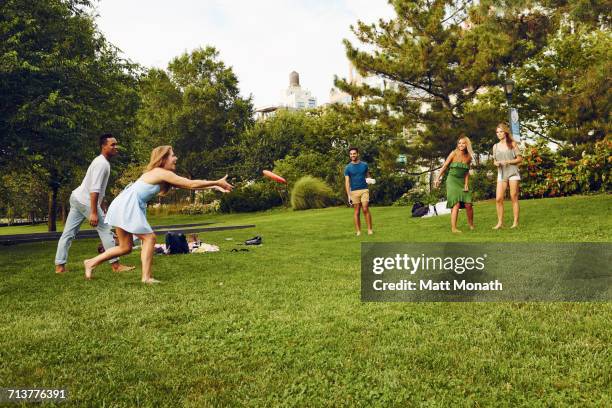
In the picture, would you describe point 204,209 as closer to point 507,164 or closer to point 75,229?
point 507,164

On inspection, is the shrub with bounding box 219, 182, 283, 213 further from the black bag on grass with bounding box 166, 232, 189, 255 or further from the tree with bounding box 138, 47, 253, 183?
the black bag on grass with bounding box 166, 232, 189, 255

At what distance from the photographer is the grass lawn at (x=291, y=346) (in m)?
2.82

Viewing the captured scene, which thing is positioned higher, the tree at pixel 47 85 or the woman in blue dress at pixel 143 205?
the tree at pixel 47 85

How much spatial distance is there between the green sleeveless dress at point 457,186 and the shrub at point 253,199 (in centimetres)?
2473

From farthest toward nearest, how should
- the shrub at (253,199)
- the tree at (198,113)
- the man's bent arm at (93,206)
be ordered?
the tree at (198,113)
the shrub at (253,199)
the man's bent arm at (93,206)

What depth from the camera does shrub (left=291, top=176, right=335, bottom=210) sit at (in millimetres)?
29531

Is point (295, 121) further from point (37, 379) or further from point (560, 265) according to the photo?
point (37, 379)

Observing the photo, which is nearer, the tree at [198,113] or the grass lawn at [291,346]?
the grass lawn at [291,346]

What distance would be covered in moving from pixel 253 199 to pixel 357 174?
24.1 m

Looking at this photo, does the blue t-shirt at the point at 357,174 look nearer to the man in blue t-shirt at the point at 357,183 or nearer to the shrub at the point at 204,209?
the man in blue t-shirt at the point at 357,183

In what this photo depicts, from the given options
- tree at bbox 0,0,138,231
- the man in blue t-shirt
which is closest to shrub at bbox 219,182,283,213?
tree at bbox 0,0,138,231

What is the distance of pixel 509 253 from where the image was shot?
7516mm

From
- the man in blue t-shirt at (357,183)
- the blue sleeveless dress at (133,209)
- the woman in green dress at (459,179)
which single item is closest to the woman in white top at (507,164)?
the woman in green dress at (459,179)

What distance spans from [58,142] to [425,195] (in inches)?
681
